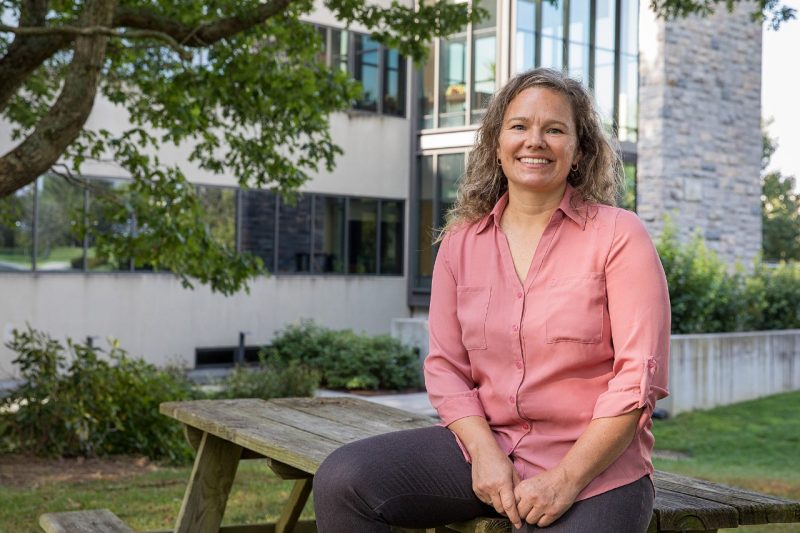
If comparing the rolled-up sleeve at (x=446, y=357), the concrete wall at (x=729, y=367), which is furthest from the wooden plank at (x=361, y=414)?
the concrete wall at (x=729, y=367)

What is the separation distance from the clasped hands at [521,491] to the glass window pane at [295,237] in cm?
1660

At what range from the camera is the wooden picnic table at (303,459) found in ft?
9.38

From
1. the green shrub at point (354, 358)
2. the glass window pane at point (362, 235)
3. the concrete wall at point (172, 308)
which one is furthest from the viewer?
the glass window pane at point (362, 235)

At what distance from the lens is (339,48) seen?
2009 centimetres

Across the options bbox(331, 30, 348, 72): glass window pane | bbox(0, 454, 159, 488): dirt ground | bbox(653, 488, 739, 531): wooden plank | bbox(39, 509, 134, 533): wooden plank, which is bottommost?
bbox(0, 454, 159, 488): dirt ground

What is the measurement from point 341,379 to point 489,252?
A: 1259cm

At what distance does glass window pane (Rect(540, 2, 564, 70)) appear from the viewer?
1930cm

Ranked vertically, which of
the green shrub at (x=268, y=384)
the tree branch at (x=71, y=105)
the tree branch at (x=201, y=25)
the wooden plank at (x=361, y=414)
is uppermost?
the tree branch at (x=201, y=25)

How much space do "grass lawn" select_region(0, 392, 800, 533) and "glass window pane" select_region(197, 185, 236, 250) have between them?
337 inches

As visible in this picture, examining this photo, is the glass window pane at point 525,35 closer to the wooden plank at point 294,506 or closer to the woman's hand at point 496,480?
the wooden plank at point 294,506

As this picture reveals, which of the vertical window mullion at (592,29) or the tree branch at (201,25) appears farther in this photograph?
the vertical window mullion at (592,29)

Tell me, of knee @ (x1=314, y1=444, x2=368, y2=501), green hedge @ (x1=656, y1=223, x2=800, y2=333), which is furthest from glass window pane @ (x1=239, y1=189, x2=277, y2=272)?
knee @ (x1=314, y1=444, x2=368, y2=501)

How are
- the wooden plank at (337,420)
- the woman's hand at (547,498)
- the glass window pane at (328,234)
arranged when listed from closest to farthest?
the woman's hand at (547,498)
the wooden plank at (337,420)
the glass window pane at (328,234)

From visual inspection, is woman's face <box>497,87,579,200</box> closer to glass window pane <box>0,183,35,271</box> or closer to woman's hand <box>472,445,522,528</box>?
woman's hand <box>472,445,522,528</box>
